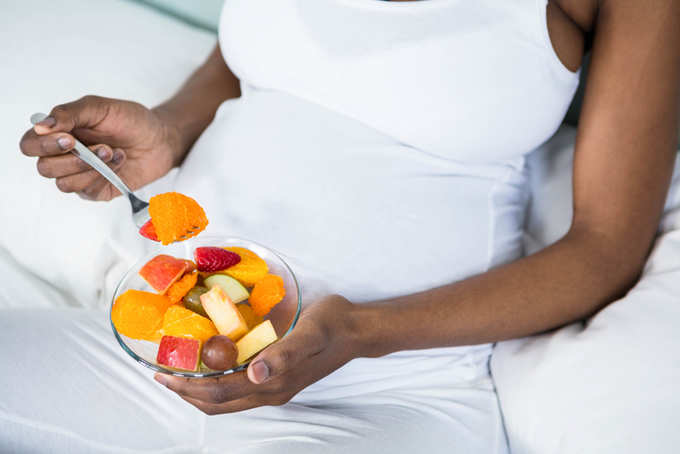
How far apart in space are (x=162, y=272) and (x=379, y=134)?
45 centimetres

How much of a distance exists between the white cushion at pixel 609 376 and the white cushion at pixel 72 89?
2.57 feet

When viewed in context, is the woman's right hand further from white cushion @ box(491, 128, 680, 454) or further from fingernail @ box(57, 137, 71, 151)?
white cushion @ box(491, 128, 680, 454)

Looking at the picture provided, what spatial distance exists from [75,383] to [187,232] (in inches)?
11.1

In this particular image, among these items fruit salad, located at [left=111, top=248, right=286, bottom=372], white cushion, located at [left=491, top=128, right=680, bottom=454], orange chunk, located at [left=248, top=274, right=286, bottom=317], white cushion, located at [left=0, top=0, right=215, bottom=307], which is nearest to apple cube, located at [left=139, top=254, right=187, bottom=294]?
fruit salad, located at [left=111, top=248, right=286, bottom=372]

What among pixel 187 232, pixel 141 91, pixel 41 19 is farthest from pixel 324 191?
pixel 41 19

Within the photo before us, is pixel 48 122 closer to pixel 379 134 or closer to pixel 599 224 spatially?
pixel 379 134

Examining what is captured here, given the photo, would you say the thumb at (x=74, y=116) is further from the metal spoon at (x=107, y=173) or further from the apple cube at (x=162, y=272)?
the apple cube at (x=162, y=272)

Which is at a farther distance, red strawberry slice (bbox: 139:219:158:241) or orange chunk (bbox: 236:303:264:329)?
red strawberry slice (bbox: 139:219:158:241)

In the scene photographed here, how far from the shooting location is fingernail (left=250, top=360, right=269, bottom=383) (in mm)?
660

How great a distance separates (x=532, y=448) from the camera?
866mm

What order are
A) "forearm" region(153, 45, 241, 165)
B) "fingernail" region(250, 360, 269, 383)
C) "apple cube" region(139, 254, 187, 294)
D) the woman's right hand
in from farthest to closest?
"forearm" region(153, 45, 241, 165)
the woman's right hand
"apple cube" region(139, 254, 187, 294)
"fingernail" region(250, 360, 269, 383)

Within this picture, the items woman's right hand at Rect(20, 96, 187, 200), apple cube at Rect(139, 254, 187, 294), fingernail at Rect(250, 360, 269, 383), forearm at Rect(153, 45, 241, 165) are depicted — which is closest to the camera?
fingernail at Rect(250, 360, 269, 383)

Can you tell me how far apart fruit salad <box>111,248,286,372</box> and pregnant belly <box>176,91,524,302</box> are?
5.1 inches

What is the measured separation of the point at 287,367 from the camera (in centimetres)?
69
